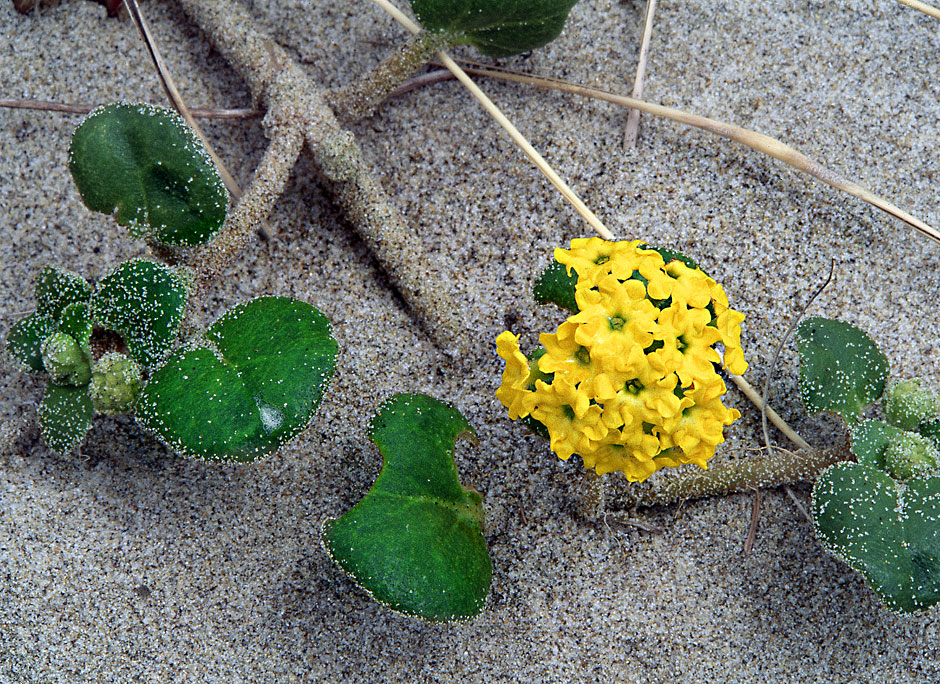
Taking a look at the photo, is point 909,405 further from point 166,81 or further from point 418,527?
point 166,81

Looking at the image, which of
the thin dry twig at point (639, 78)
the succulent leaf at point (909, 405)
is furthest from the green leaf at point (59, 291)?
the succulent leaf at point (909, 405)

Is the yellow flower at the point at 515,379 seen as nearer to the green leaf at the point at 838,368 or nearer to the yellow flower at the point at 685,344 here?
the yellow flower at the point at 685,344

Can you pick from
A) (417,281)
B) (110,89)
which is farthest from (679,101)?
(110,89)

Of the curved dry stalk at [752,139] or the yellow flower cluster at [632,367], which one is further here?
the curved dry stalk at [752,139]

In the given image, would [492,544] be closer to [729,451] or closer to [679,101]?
[729,451]

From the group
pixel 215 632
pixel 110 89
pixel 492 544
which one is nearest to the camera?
pixel 215 632

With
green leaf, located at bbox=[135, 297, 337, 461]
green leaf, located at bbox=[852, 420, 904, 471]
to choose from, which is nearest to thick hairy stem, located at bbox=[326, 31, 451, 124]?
green leaf, located at bbox=[135, 297, 337, 461]

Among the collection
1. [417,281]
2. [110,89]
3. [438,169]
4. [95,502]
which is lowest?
[95,502]
